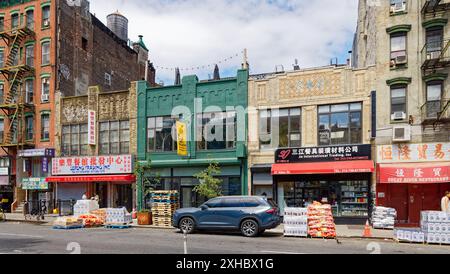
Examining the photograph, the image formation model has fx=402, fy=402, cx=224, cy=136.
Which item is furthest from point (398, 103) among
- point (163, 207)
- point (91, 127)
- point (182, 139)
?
point (91, 127)

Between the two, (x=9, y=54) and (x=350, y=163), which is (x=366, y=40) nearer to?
(x=350, y=163)

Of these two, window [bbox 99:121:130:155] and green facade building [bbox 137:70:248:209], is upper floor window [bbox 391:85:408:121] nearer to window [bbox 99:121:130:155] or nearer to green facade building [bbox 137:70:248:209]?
green facade building [bbox 137:70:248:209]

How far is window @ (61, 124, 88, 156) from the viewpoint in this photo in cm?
3052

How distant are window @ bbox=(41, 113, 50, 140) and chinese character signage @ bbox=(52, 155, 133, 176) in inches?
99.4

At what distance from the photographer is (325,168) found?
22469mm

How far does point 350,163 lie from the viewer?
878 inches

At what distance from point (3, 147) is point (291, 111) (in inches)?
951

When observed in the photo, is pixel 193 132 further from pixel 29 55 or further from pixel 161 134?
pixel 29 55

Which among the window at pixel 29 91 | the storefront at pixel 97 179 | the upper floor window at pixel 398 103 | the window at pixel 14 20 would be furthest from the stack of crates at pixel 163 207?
the window at pixel 14 20

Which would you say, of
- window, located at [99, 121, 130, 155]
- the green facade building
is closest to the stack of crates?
the green facade building

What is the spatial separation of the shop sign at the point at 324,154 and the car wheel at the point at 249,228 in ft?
25.9

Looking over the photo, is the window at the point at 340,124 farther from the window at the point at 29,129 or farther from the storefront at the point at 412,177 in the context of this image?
the window at the point at 29,129

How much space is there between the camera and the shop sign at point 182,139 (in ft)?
85.3

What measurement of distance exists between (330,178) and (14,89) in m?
26.5
